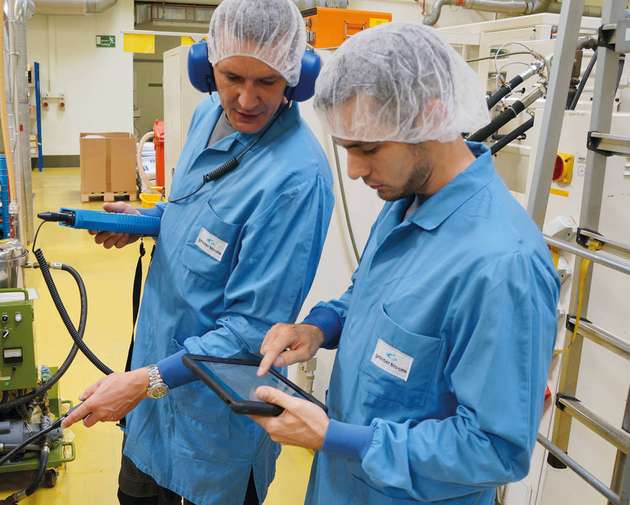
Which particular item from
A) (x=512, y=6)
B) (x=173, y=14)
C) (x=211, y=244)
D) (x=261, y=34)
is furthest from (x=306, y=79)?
(x=173, y=14)

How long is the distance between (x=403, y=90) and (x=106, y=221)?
3.41 ft

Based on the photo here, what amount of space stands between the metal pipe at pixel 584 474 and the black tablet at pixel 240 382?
0.79 m

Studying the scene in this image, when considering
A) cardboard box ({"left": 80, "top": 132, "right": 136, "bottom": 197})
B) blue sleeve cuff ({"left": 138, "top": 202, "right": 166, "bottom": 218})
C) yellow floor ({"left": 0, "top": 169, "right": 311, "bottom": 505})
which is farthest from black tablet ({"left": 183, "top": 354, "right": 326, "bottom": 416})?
cardboard box ({"left": 80, "top": 132, "right": 136, "bottom": 197})

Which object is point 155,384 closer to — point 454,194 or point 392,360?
point 392,360

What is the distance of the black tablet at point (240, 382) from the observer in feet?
3.23

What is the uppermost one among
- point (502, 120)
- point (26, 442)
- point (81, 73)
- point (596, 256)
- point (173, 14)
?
point (173, 14)

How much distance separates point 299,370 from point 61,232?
3898 mm

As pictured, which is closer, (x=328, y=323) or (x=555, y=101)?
(x=328, y=323)

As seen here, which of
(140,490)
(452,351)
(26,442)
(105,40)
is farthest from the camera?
(105,40)

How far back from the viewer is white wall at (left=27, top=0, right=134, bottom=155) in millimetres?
8930

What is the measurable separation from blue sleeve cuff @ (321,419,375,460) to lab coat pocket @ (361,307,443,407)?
0.27ft

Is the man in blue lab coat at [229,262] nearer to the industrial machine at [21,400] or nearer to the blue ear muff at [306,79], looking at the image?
the blue ear muff at [306,79]

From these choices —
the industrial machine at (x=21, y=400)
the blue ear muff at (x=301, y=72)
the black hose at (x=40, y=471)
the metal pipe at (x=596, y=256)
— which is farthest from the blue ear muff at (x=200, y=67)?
the black hose at (x=40, y=471)

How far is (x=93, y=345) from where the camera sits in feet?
12.1
